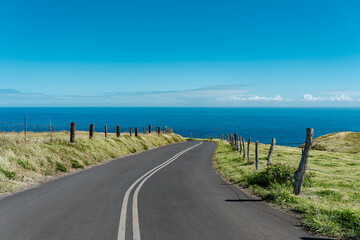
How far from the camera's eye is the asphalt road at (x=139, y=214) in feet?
18.8

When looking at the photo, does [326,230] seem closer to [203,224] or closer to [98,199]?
[203,224]

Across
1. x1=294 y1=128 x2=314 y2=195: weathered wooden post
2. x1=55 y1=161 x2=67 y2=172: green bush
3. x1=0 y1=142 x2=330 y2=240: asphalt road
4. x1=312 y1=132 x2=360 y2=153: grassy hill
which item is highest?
x1=294 y1=128 x2=314 y2=195: weathered wooden post

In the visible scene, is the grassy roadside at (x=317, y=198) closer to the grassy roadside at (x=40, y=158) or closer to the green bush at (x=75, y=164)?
the green bush at (x=75, y=164)

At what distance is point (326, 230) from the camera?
5.93m

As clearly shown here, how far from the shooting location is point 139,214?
23.4 ft

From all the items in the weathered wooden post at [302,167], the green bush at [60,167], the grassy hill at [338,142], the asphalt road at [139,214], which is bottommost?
the grassy hill at [338,142]

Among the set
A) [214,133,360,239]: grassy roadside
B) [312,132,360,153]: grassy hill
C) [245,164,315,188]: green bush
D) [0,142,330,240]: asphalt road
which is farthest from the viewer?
[312,132,360,153]: grassy hill

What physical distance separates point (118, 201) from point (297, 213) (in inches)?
Result: 228

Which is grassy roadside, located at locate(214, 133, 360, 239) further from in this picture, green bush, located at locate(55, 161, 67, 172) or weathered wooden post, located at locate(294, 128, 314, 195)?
green bush, located at locate(55, 161, 67, 172)

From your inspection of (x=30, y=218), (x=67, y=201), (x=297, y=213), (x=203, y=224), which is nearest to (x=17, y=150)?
(x=67, y=201)

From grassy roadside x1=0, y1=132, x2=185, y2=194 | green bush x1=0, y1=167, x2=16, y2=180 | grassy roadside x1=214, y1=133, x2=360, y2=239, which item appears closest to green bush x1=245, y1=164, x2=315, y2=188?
grassy roadside x1=214, y1=133, x2=360, y2=239

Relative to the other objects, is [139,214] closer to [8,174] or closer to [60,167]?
[8,174]

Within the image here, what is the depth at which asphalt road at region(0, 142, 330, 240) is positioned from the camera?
574 cm

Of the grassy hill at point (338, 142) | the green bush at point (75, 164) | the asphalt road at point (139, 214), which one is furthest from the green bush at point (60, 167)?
the grassy hill at point (338, 142)
